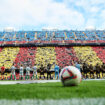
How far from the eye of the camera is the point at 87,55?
3594 cm

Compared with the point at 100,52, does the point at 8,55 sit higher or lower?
lower

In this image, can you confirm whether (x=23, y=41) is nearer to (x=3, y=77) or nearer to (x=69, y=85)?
(x=3, y=77)

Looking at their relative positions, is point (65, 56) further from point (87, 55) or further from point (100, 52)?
point (100, 52)

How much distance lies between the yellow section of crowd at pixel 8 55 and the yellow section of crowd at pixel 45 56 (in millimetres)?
4333

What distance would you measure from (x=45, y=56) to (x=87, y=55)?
785cm

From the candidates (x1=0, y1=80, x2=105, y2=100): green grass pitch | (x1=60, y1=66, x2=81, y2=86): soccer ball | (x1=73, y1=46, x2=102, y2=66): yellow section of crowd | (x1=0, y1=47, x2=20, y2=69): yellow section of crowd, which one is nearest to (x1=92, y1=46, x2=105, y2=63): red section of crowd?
(x1=73, y1=46, x2=102, y2=66): yellow section of crowd

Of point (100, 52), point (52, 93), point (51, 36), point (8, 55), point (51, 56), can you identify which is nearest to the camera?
point (52, 93)

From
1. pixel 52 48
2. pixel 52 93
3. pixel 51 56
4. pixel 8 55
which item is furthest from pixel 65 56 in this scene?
pixel 52 93

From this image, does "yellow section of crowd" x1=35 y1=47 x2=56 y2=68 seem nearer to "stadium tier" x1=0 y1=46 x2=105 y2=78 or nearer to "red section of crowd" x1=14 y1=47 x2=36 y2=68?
"stadium tier" x1=0 y1=46 x2=105 y2=78

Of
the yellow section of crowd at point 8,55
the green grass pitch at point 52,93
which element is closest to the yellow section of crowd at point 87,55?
the yellow section of crowd at point 8,55

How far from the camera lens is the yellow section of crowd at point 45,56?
33375mm

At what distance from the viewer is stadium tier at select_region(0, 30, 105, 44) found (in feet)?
143

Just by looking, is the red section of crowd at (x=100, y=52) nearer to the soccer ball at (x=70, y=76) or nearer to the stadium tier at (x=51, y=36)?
the stadium tier at (x=51, y=36)

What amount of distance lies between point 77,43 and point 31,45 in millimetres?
9840
